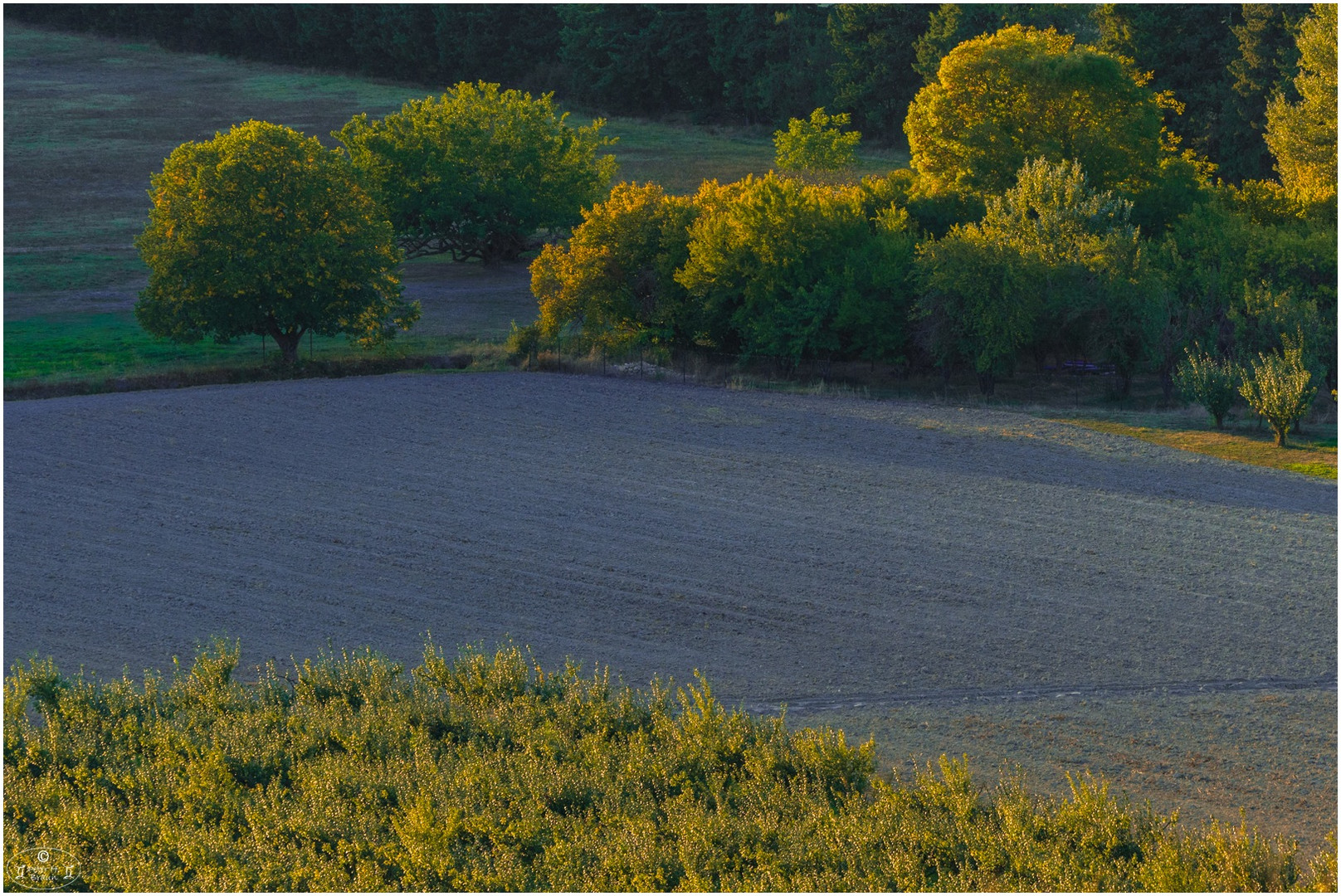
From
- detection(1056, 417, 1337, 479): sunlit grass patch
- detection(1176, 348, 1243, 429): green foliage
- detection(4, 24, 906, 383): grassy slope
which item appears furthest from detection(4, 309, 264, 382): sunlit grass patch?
detection(1176, 348, 1243, 429): green foliage

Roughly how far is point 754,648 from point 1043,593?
5.88 meters

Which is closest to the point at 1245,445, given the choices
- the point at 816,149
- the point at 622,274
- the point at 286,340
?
the point at 622,274

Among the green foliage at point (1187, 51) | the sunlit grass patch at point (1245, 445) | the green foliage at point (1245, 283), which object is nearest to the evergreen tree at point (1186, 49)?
the green foliage at point (1187, 51)

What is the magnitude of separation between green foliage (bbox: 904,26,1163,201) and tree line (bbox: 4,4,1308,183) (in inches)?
1032

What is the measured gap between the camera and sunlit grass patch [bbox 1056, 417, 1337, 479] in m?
31.8

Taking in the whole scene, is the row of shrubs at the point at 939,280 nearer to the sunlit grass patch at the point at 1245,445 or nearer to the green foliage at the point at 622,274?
the green foliage at the point at 622,274

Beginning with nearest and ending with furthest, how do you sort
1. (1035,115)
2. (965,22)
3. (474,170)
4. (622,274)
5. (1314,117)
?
1. (622,274)
2. (1035,115)
3. (1314,117)
4. (474,170)
5. (965,22)

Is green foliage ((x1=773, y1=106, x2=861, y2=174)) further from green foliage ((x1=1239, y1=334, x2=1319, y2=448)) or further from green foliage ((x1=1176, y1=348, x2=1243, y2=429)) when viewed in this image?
green foliage ((x1=1239, y1=334, x2=1319, y2=448))

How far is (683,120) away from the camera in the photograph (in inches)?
3905

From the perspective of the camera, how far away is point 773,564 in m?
24.8

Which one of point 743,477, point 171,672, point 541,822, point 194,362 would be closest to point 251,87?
point 194,362

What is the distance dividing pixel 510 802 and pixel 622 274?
32712 millimetres
